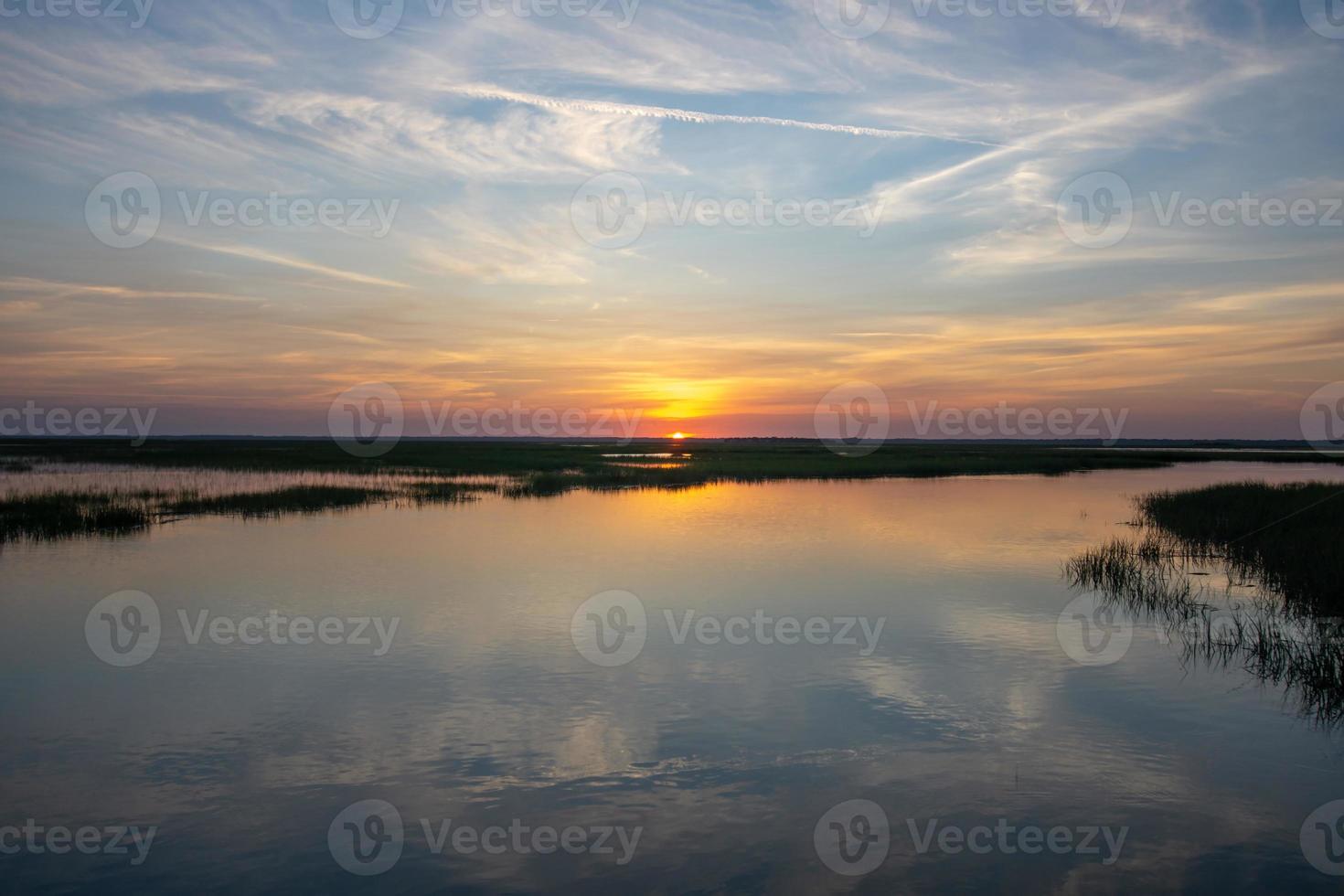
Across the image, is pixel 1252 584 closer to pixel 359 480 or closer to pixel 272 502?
pixel 272 502

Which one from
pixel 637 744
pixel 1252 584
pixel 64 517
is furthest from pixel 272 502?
pixel 1252 584

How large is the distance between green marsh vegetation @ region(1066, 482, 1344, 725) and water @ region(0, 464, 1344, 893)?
719 millimetres

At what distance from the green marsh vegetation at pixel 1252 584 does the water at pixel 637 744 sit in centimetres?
72

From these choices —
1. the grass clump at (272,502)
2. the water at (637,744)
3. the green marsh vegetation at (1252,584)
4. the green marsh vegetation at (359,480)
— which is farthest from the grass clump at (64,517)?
the green marsh vegetation at (1252,584)

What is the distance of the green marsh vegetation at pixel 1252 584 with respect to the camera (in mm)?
11945

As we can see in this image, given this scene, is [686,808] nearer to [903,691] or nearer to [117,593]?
[903,691]

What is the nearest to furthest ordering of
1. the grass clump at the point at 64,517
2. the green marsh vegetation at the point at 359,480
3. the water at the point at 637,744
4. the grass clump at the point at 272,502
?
the water at the point at 637,744
the grass clump at the point at 64,517
the green marsh vegetation at the point at 359,480
the grass clump at the point at 272,502

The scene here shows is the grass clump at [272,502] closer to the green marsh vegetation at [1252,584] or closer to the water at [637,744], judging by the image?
the water at [637,744]

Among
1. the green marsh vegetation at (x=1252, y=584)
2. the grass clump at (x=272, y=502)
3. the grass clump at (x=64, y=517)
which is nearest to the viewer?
the green marsh vegetation at (x=1252, y=584)

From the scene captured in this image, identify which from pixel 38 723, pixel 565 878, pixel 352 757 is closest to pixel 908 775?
pixel 565 878

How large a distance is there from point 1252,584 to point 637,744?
15.1 metres

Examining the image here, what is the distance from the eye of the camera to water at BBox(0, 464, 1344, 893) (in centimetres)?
675

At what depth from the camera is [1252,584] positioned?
58.4ft

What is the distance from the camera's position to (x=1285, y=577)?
679 inches
